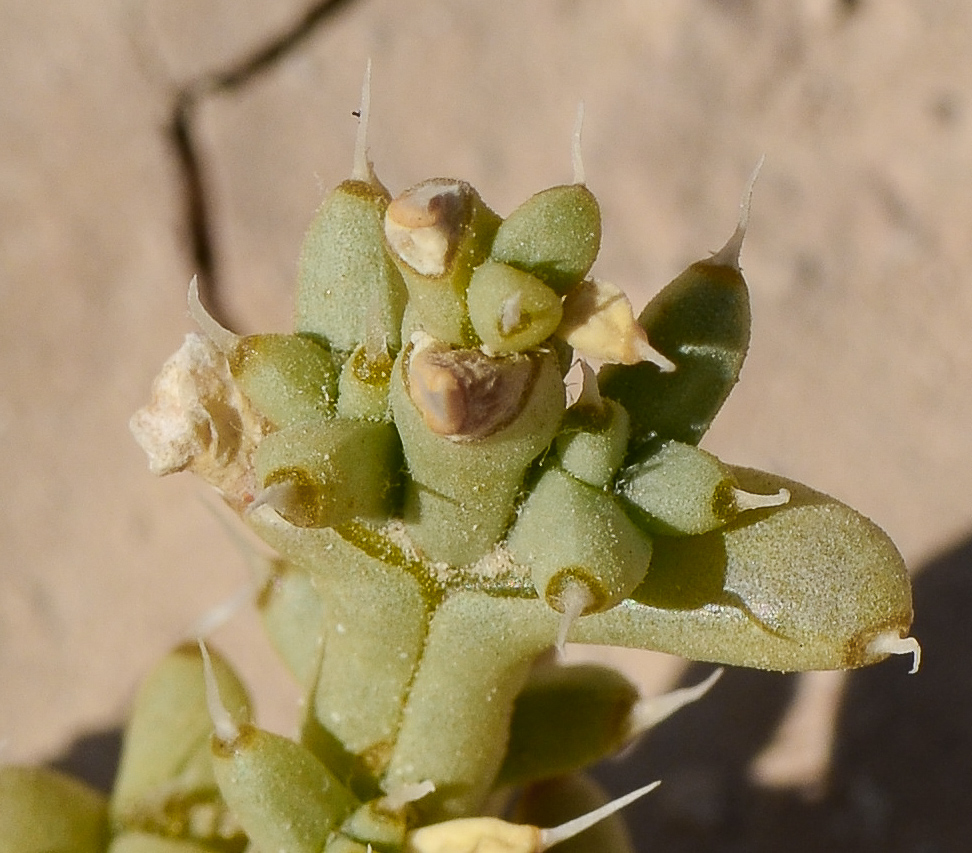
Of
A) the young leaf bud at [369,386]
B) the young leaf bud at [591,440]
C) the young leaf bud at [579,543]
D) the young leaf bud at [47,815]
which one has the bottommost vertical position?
the young leaf bud at [47,815]

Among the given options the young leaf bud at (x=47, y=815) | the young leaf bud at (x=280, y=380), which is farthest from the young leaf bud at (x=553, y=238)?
the young leaf bud at (x=47, y=815)

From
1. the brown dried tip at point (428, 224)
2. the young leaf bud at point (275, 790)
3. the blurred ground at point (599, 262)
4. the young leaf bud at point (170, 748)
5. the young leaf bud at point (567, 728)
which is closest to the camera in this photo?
the brown dried tip at point (428, 224)

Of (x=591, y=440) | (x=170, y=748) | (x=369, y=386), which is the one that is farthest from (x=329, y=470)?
(x=170, y=748)

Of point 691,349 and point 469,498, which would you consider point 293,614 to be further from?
point 691,349

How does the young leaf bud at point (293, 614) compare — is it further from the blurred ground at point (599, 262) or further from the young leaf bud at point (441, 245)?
the blurred ground at point (599, 262)

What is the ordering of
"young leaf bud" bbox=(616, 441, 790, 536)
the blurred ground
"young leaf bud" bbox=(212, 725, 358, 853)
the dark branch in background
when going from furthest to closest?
the dark branch in background
the blurred ground
"young leaf bud" bbox=(212, 725, 358, 853)
"young leaf bud" bbox=(616, 441, 790, 536)

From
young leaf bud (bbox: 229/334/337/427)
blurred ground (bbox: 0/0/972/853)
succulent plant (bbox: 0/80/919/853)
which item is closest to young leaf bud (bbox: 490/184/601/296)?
succulent plant (bbox: 0/80/919/853)

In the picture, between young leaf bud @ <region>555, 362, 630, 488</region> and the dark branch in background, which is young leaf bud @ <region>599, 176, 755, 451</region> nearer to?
young leaf bud @ <region>555, 362, 630, 488</region>
